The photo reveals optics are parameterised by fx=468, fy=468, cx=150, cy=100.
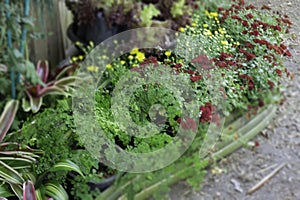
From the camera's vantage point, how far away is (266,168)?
2537 mm

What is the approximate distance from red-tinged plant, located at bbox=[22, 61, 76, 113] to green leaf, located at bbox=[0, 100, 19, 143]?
5cm

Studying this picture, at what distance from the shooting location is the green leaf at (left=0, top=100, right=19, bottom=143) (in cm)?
219

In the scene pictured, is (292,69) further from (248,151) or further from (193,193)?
(193,193)

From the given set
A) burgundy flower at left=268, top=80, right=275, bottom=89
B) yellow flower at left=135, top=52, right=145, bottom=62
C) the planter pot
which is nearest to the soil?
the planter pot

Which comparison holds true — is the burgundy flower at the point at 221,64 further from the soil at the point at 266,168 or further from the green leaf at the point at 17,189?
the green leaf at the point at 17,189

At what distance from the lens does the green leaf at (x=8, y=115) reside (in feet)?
7.18

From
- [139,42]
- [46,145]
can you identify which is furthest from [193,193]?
[139,42]

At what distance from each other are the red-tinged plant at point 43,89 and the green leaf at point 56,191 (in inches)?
14.8

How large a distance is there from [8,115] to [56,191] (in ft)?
1.40

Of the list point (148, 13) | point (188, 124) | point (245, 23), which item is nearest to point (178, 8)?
point (148, 13)

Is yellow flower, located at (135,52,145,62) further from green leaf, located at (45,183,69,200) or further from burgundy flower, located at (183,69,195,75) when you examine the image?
green leaf, located at (45,183,69,200)

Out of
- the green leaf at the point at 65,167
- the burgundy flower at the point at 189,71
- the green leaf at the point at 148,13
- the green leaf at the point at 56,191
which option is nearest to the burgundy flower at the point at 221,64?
the burgundy flower at the point at 189,71

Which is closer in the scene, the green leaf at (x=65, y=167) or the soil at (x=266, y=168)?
the green leaf at (x=65, y=167)

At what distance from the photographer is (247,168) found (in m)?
2.53
